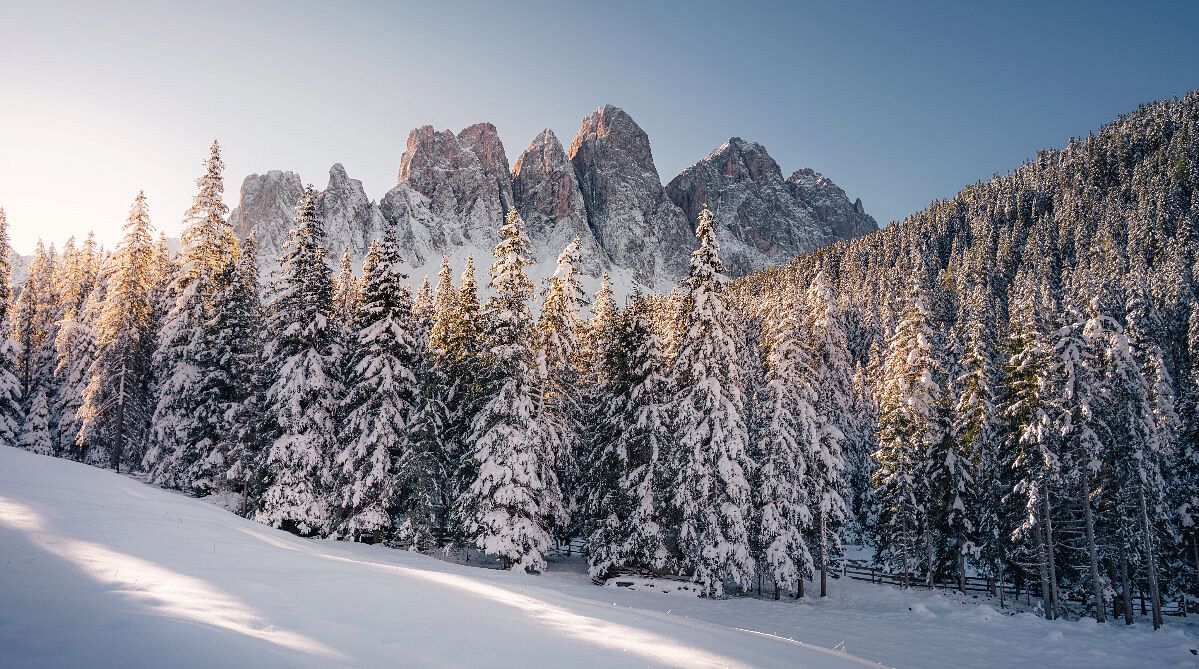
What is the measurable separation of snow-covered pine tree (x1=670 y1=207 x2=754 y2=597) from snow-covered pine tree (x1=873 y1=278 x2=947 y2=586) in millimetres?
9940

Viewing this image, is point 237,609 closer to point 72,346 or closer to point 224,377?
point 224,377

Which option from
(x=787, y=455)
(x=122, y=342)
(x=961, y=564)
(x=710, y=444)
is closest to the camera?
(x=710, y=444)

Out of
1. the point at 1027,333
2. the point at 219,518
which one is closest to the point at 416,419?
the point at 219,518

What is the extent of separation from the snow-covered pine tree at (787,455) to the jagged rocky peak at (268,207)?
190m

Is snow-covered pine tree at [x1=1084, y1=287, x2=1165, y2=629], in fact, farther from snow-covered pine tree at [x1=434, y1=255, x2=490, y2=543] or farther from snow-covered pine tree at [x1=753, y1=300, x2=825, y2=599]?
snow-covered pine tree at [x1=434, y1=255, x2=490, y2=543]

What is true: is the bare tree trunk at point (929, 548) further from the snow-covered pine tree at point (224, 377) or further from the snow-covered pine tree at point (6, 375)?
the snow-covered pine tree at point (6, 375)

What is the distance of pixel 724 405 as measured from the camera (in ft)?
78.5

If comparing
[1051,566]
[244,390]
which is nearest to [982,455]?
[1051,566]

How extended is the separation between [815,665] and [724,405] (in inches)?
589

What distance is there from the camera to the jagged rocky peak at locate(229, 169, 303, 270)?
183 m

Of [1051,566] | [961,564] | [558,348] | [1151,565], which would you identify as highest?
[558,348]

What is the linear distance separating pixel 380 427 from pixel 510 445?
18.8 ft

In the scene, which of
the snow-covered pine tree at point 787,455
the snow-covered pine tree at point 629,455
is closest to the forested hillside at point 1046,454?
the snow-covered pine tree at point 787,455

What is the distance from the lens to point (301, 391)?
2395cm
